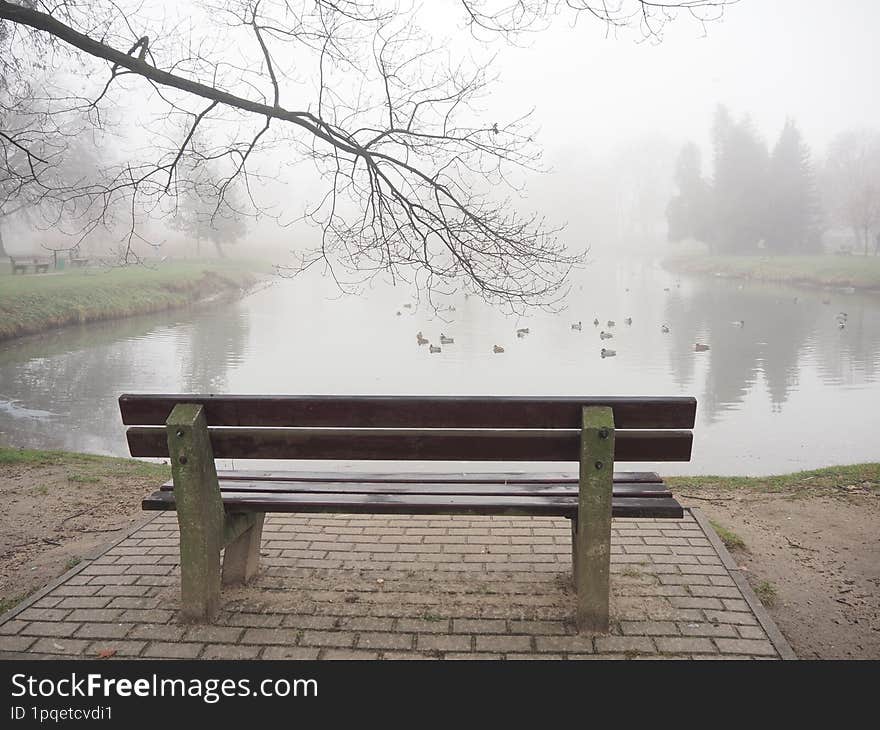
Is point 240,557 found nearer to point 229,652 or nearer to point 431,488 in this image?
point 229,652

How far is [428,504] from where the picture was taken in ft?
9.96

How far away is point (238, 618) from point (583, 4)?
4.72m

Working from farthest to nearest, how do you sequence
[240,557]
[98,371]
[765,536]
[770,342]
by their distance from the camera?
[770,342] → [98,371] → [765,536] → [240,557]

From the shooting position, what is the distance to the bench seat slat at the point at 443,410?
110 inches

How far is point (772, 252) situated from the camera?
5072 cm

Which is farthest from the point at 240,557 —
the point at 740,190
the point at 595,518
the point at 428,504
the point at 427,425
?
the point at 740,190

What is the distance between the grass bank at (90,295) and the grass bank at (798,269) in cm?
2947

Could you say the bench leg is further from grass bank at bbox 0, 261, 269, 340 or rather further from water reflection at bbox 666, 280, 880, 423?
grass bank at bbox 0, 261, 269, 340

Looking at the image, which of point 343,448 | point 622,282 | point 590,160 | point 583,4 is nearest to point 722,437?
point 583,4

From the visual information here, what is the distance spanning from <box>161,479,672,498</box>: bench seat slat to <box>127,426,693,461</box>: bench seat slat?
0.82ft

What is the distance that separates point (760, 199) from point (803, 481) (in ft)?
168

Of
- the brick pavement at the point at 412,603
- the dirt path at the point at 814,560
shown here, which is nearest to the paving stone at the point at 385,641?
the brick pavement at the point at 412,603

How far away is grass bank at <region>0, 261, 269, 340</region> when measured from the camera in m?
19.1

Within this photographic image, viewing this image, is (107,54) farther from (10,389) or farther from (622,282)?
(622,282)
